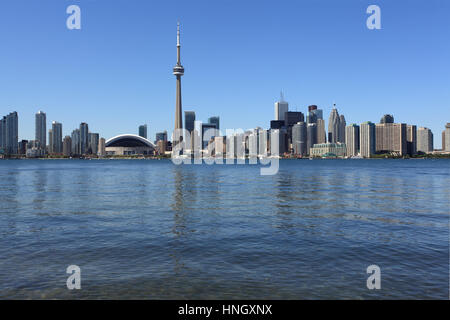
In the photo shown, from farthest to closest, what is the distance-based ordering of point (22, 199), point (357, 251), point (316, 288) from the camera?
point (22, 199)
point (357, 251)
point (316, 288)

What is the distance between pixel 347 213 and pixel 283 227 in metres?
11.0

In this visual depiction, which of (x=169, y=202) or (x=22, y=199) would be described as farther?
(x=22, y=199)

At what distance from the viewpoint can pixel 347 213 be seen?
3697 centimetres

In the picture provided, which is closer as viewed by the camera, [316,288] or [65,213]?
[316,288]

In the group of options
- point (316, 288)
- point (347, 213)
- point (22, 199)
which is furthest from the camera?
point (22, 199)
